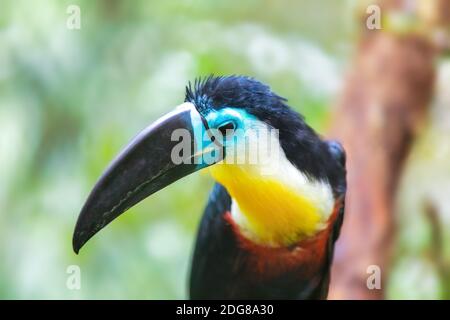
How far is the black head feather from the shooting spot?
1.43 meters

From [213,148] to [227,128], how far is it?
0.17 feet

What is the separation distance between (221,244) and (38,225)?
112 centimetres

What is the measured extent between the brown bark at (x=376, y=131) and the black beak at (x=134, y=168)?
0.87 metres

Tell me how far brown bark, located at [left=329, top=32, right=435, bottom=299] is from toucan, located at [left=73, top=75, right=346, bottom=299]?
1.25 ft

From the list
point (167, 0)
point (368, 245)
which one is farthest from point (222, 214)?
point (167, 0)

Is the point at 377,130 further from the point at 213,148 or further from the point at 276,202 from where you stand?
the point at 213,148

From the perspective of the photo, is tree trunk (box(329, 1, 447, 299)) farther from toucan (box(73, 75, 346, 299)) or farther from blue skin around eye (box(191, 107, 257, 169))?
blue skin around eye (box(191, 107, 257, 169))

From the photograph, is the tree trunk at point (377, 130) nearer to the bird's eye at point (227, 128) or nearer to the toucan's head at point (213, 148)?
the toucan's head at point (213, 148)

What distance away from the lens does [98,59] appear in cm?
276

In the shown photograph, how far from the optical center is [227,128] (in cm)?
145

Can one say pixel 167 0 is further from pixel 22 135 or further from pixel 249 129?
pixel 249 129

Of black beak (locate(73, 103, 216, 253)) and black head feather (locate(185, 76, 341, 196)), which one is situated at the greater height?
black head feather (locate(185, 76, 341, 196))

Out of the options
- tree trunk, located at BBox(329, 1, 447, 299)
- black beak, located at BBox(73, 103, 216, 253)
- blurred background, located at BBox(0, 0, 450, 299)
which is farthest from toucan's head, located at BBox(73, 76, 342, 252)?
blurred background, located at BBox(0, 0, 450, 299)

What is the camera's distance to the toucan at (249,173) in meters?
1.42
